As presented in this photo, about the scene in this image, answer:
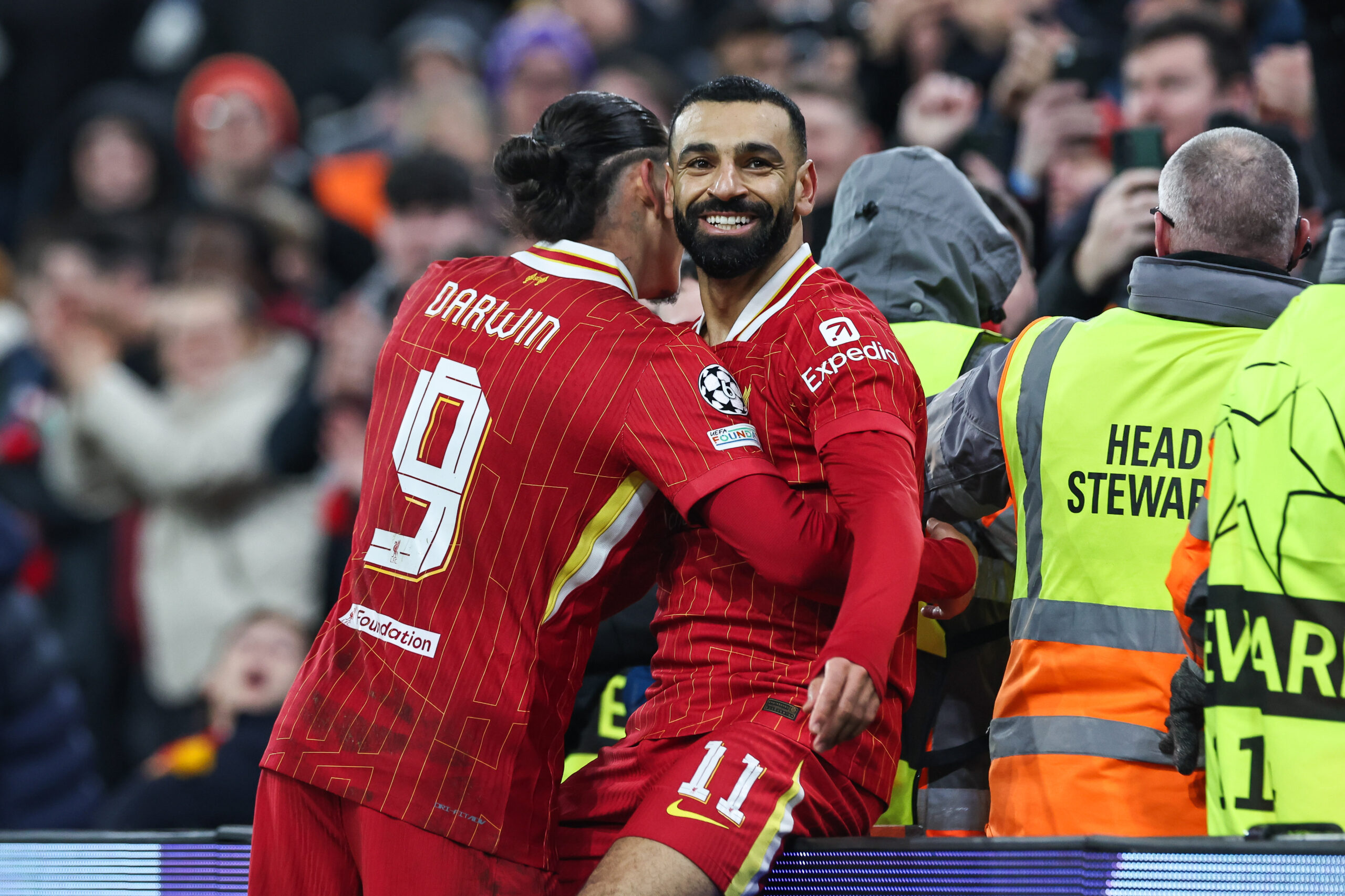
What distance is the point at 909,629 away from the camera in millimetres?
3309

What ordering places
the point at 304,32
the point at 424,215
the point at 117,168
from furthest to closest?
the point at 304,32 → the point at 117,168 → the point at 424,215

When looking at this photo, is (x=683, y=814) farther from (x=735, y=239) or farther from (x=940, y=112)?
(x=940, y=112)

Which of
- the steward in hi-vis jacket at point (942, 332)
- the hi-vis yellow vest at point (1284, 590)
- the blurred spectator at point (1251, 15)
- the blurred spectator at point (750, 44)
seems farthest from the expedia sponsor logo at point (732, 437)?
the blurred spectator at point (750, 44)

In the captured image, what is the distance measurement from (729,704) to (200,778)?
9.95 ft

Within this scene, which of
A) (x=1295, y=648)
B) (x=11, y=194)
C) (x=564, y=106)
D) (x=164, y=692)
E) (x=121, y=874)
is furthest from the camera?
(x=11, y=194)

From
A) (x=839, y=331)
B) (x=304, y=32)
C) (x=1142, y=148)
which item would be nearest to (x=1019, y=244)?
(x=1142, y=148)

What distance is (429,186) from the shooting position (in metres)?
8.22

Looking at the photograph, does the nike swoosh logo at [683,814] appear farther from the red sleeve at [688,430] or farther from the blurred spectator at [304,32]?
the blurred spectator at [304,32]

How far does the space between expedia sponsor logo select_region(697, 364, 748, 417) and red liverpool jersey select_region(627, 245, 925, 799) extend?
110mm

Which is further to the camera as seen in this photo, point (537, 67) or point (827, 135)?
point (537, 67)

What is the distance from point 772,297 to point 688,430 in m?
0.45

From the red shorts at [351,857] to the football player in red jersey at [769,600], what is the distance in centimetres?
22

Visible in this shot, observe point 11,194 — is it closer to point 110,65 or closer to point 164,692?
point 110,65

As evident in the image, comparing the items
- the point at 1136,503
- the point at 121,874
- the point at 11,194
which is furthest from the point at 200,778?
the point at 11,194
